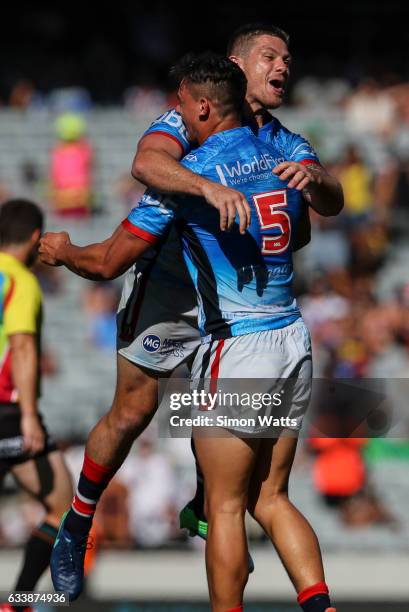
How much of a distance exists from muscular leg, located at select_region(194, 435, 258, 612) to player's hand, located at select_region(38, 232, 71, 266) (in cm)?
106

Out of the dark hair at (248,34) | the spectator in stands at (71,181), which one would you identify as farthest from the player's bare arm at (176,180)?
the spectator in stands at (71,181)

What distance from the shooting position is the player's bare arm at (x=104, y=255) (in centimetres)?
506

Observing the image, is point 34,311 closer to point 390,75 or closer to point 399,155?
point 399,155

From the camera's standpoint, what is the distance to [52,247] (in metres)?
5.34

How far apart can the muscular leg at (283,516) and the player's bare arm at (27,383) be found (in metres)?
1.60

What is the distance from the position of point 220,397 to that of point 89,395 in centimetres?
759

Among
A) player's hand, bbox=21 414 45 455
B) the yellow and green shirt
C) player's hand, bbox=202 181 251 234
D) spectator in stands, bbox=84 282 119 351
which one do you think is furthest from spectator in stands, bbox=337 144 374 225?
player's hand, bbox=202 181 251 234

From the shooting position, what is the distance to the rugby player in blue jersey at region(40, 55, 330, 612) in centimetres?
498

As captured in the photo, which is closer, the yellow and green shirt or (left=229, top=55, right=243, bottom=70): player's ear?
→ (left=229, top=55, right=243, bottom=70): player's ear

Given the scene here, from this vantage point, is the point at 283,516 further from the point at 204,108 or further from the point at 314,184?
the point at 204,108

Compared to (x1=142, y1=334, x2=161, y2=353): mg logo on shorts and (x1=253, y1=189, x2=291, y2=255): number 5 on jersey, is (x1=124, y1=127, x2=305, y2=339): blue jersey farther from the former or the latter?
(x1=142, y1=334, x2=161, y2=353): mg logo on shorts

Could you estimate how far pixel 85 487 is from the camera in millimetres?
5879

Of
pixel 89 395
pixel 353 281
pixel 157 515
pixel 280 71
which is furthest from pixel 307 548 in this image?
pixel 353 281

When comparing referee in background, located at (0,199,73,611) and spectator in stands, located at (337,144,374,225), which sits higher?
spectator in stands, located at (337,144,374,225)
